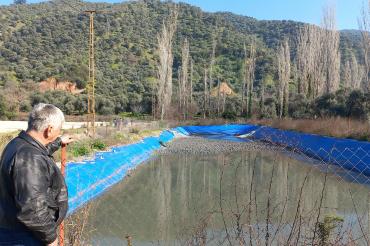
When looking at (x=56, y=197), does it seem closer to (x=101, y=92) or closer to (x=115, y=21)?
(x=101, y=92)

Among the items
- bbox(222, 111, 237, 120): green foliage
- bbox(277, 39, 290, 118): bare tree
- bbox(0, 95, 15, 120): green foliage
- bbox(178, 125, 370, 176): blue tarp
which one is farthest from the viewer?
bbox(222, 111, 237, 120): green foliage

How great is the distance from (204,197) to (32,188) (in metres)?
9.06

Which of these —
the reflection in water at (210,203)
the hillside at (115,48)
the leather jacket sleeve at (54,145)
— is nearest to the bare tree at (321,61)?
the hillside at (115,48)

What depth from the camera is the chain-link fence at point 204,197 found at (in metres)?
5.57

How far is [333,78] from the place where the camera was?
3853 cm

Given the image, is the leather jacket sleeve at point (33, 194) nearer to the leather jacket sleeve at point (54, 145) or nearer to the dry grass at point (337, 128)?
the leather jacket sleeve at point (54, 145)

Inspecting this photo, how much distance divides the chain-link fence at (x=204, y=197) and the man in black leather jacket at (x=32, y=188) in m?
1.44

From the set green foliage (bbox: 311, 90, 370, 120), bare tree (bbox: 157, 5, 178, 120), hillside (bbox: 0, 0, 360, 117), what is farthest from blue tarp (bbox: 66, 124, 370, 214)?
hillside (bbox: 0, 0, 360, 117)

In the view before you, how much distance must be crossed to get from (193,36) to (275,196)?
225 feet

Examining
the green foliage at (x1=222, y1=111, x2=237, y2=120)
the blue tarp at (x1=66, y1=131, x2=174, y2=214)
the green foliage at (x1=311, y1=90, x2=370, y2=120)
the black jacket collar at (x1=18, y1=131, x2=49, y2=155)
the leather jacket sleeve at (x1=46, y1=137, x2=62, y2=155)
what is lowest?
the green foliage at (x1=222, y1=111, x2=237, y2=120)

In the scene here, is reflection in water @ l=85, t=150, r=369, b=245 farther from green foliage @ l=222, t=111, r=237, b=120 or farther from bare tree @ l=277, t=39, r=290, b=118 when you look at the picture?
green foliage @ l=222, t=111, r=237, b=120

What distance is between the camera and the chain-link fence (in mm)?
5566

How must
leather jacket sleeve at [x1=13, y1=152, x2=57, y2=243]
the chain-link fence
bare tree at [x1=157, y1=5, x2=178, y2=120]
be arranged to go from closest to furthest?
1. leather jacket sleeve at [x1=13, y1=152, x2=57, y2=243]
2. the chain-link fence
3. bare tree at [x1=157, y1=5, x2=178, y2=120]

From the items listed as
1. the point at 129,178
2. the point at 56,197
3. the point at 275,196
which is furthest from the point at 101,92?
the point at 56,197
